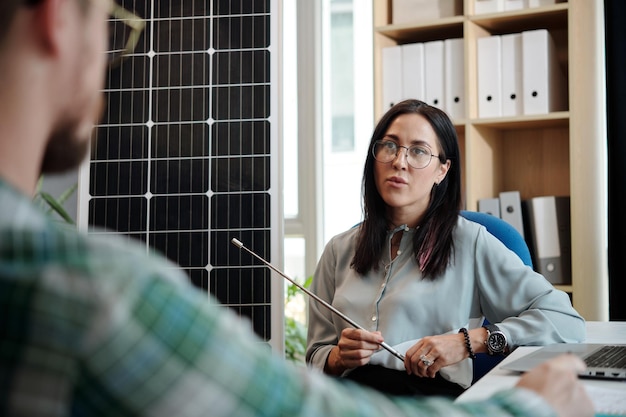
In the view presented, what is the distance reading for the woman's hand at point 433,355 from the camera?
185 centimetres

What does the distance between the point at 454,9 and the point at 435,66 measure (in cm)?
26

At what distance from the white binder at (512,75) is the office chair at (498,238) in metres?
1.02

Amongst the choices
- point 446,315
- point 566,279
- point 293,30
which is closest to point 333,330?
point 446,315

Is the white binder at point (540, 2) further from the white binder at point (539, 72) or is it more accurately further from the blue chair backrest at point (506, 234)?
the blue chair backrest at point (506, 234)

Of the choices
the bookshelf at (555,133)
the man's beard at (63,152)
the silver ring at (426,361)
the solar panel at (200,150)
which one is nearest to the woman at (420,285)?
the silver ring at (426,361)

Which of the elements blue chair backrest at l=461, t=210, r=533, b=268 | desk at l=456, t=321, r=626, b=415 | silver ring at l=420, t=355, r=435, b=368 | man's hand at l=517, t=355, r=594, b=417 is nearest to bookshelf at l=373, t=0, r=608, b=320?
blue chair backrest at l=461, t=210, r=533, b=268

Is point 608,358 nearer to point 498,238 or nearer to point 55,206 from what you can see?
point 498,238

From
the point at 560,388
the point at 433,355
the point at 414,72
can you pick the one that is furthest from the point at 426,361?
the point at 414,72

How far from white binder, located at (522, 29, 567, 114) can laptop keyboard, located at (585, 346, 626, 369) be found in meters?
1.67

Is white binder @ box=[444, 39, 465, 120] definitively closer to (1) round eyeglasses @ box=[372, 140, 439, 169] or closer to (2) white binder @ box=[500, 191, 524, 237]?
(2) white binder @ box=[500, 191, 524, 237]

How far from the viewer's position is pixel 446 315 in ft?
6.80

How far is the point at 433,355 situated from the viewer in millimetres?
1855

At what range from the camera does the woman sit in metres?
1.91

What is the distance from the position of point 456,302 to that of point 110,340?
5.57 ft
